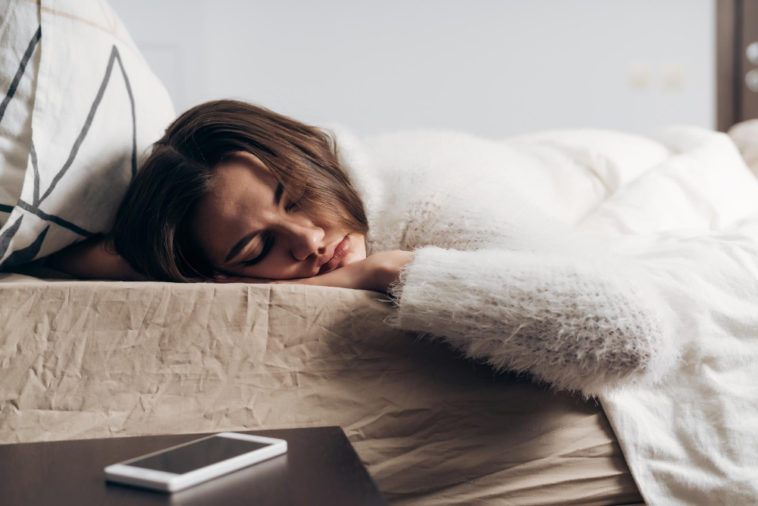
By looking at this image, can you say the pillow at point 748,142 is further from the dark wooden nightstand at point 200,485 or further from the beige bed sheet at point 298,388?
the dark wooden nightstand at point 200,485

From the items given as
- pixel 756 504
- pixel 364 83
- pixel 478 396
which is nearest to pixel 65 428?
pixel 478 396

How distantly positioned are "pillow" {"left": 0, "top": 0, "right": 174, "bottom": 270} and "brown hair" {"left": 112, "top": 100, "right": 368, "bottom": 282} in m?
0.05

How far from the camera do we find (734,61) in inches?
135

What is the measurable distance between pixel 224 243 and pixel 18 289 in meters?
0.29

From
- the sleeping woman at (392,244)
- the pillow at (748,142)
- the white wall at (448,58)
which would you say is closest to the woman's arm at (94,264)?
the sleeping woman at (392,244)

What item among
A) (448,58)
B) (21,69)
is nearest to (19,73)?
(21,69)

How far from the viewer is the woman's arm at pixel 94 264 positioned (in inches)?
35.4

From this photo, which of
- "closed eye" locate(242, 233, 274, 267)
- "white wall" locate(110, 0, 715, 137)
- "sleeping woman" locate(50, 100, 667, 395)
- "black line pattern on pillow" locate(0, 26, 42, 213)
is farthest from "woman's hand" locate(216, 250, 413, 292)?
"white wall" locate(110, 0, 715, 137)

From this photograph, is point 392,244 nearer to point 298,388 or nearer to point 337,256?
point 337,256

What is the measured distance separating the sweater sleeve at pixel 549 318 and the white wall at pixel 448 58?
105 inches

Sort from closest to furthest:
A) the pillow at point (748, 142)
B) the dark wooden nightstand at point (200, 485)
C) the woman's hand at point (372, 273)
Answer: the dark wooden nightstand at point (200, 485) < the woman's hand at point (372, 273) < the pillow at point (748, 142)

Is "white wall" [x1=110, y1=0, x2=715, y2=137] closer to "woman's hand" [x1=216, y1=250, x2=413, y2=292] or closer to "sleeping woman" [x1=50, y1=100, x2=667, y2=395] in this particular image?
"sleeping woman" [x1=50, y1=100, x2=667, y2=395]

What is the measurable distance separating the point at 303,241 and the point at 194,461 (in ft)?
1.50

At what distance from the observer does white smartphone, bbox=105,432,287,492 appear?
1.32ft
